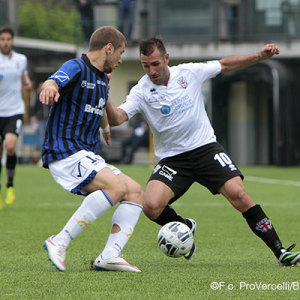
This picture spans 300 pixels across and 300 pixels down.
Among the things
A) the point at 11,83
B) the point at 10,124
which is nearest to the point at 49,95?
the point at 10,124

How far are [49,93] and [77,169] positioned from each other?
70cm

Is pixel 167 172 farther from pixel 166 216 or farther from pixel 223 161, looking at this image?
pixel 223 161

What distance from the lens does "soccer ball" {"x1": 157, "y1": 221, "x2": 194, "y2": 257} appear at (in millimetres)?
6379

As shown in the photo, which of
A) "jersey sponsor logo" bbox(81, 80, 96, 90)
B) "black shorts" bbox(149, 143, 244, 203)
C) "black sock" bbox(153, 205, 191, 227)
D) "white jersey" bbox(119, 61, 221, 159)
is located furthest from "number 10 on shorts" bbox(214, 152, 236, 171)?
"jersey sponsor logo" bbox(81, 80, 96, 90)

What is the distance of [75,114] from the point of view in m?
6.02

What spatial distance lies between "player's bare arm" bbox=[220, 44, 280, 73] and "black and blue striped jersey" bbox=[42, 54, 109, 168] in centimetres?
131

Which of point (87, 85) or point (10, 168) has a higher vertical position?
point (87, 85)

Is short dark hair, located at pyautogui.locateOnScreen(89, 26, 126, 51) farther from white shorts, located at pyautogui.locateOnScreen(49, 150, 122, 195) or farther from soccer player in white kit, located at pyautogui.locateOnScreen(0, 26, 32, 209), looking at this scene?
soccer player in white kit, located at pyautogui.locateOnScreen(0, 26, 32, 209)

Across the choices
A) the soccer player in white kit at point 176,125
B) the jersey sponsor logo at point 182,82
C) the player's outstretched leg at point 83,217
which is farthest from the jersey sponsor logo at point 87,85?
the jersey sponsor logo at point 182,82

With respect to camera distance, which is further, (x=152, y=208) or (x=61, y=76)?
(x=152, y=208)

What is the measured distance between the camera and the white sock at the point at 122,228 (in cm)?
600

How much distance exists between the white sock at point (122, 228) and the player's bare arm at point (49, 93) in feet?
3.38

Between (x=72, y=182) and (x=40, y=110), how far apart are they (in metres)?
26.8

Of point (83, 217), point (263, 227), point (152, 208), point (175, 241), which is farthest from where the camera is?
point (152, 208)
